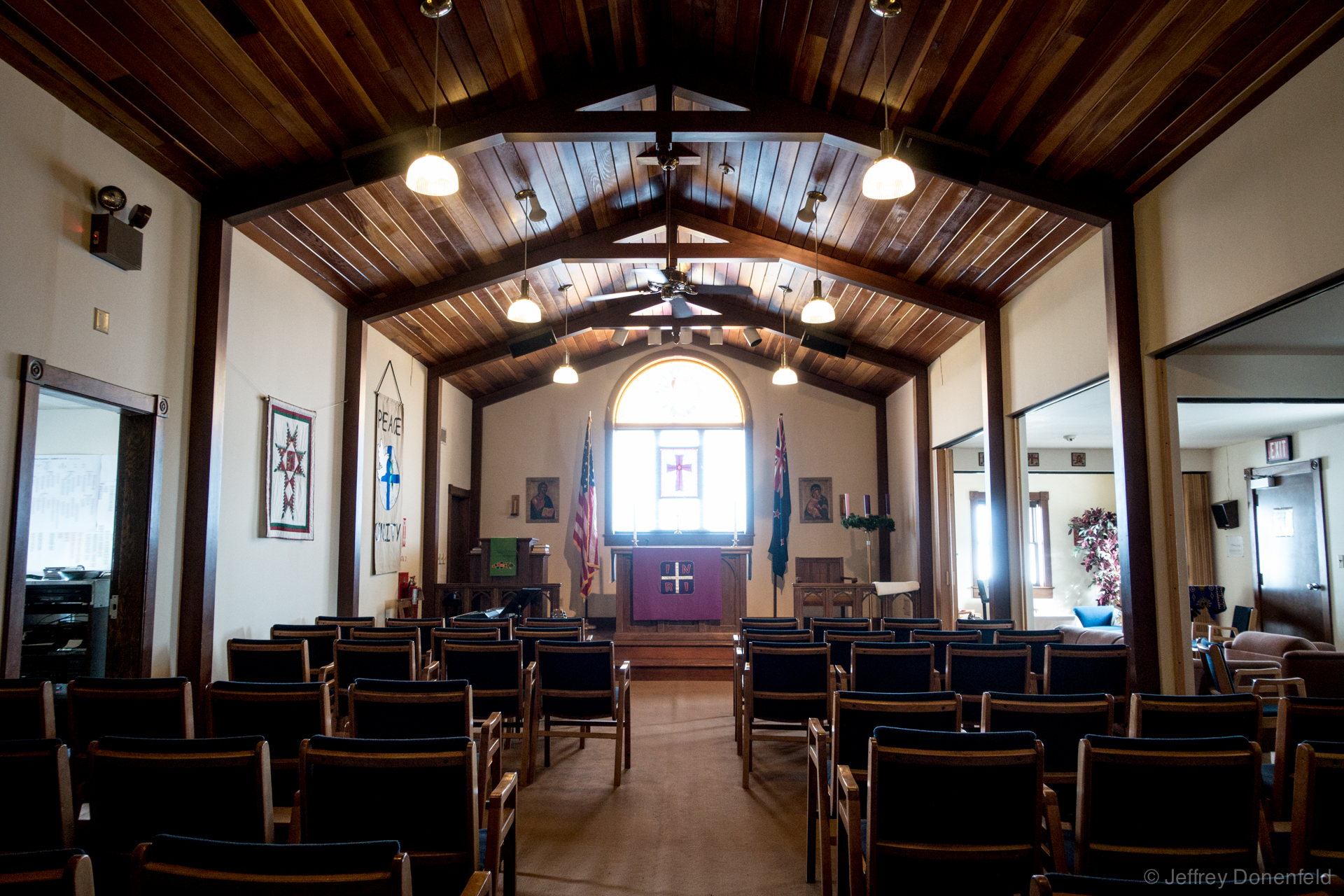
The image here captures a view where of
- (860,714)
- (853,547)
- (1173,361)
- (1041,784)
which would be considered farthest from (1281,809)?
(853,547)

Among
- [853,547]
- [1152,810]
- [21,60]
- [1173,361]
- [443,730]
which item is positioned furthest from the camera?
[853,547]

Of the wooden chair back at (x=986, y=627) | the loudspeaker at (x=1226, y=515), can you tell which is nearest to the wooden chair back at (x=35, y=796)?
the wooden chair back at (x=986, y=627)

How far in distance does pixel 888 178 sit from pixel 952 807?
280 centimetres

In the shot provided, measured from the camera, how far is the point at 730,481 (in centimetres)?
1200

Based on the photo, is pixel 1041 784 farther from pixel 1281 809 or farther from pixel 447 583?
pixel 447 583

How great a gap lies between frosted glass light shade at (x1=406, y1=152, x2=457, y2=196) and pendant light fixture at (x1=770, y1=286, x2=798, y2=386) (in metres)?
5.28

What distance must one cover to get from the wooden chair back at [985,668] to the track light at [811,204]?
3.99m

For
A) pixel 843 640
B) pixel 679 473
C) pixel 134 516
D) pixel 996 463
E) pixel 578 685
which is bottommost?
pixel 578 685

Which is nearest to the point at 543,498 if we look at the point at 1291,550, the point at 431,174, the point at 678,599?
the point at 678,599

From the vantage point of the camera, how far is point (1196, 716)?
2.88 metres

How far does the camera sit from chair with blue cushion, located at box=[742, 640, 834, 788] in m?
4.40

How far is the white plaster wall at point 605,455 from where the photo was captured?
11.8 metres

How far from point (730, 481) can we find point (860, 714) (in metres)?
9.02

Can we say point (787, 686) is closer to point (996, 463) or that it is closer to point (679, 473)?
point (996, 463)
